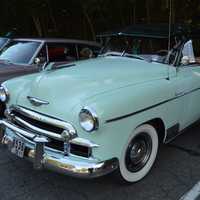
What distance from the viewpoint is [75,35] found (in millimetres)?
12695

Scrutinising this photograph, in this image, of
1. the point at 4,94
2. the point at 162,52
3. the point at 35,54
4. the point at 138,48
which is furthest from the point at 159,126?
the point at 35,54

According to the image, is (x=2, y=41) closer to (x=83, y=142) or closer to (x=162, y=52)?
(x=162, y=52)

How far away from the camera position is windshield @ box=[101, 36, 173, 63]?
389 centimetres

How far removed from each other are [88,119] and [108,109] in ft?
0.63

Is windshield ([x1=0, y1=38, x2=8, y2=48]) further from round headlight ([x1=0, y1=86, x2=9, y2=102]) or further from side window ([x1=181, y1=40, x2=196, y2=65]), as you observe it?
side window ([x1=181, y1=40, x2=196, y2=65])

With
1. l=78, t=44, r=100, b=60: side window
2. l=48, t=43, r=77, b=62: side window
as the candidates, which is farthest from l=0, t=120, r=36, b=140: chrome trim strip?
l=78, t=44, r=100, b=60: side window

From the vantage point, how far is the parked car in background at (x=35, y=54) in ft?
17.6

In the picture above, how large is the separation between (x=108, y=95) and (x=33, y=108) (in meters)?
0.76

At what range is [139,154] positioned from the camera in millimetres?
3193

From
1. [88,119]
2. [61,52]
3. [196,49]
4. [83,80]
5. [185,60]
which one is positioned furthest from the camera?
[61,52]

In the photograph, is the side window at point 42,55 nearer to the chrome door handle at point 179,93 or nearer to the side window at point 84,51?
the side window at point 84,51

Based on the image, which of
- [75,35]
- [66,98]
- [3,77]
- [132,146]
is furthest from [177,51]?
[75,35]

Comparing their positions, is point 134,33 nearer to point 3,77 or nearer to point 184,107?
point 184,107

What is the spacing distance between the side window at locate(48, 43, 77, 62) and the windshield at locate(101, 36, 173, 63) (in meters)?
1.66
